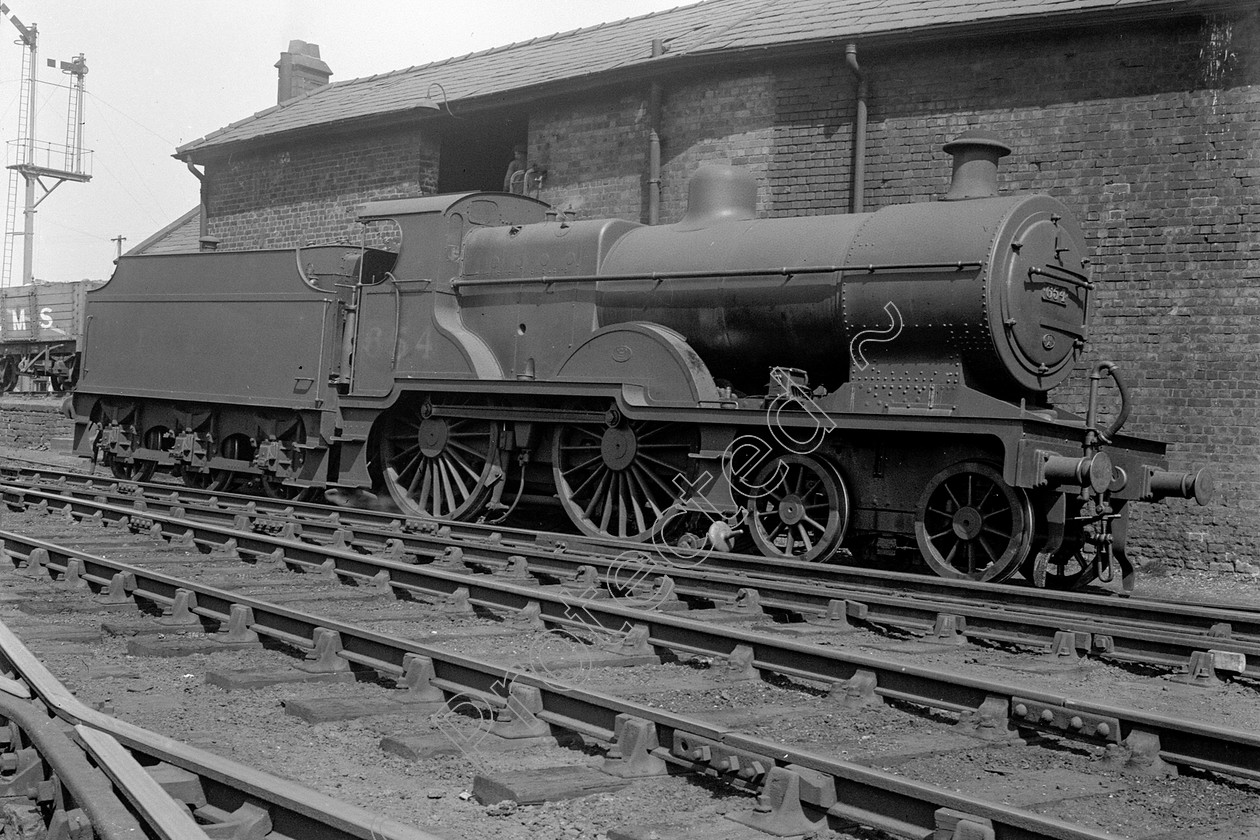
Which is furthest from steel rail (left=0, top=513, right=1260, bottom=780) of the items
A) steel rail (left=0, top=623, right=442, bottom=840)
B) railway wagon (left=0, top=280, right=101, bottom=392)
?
railway wagon (left=0, top=280, right=101, bottom=392)

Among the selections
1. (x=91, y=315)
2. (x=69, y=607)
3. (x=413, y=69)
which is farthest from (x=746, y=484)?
(x=413, y=69)

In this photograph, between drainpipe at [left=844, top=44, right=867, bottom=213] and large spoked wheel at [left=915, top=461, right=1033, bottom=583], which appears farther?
drainpipe at [left=844, top=44, right=867, bottom=213]

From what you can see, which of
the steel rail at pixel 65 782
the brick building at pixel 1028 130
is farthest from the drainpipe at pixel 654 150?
the steel rail at pixel 65 782

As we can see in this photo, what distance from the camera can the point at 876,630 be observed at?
21.7ft

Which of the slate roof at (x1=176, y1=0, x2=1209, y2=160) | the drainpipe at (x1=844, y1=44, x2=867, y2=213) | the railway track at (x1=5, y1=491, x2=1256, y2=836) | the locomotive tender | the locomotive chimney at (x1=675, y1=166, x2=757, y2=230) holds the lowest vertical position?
the railway track at (x1=5, y1=491, x2=1256, y2=836)

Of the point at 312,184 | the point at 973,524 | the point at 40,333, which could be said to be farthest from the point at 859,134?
the point at 40,333

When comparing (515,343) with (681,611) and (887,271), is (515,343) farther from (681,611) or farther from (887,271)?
(681,611)

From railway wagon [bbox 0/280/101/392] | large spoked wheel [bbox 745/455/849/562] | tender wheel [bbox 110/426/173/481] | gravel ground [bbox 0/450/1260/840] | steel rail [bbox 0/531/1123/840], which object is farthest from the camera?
railway wagon [bbox 0/280/101/392]

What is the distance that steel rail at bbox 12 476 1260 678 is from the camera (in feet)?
19.3

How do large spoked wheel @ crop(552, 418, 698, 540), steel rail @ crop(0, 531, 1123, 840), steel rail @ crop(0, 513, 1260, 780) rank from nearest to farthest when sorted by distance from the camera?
steel rail @ crop(0, 531, 1123, 840) < steel rail @ crop(0, 513, 1260, 780) < large spoked wheel @ crop(552, 418, 698, 540)

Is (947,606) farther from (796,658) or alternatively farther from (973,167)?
(973,167)

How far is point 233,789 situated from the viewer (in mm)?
3340

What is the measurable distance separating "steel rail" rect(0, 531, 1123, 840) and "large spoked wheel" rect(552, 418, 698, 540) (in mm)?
3857

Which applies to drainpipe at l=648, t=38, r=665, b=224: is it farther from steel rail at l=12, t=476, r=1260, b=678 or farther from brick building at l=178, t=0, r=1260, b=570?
steel rail at l=12, t=476, r=1260, b=678
